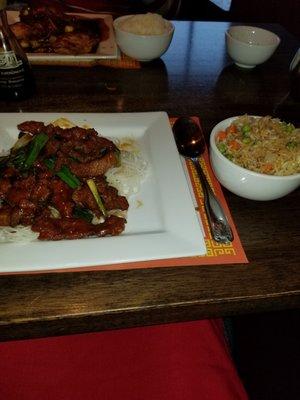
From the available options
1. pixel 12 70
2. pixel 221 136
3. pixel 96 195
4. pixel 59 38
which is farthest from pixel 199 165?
pixel 59 38

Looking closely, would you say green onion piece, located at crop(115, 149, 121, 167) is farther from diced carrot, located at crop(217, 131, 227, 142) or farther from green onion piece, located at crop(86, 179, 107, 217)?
diced carrot, located at crop(217, 131, 227, 142)

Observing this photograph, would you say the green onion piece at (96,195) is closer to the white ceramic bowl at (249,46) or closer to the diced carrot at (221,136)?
the diced carrot at (221,136)

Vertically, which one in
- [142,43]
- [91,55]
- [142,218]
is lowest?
[142,218]

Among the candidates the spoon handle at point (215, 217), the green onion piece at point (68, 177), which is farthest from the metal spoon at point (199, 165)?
the green onion piece at point (68, 177)

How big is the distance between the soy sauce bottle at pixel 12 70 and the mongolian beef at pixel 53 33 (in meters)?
0.47

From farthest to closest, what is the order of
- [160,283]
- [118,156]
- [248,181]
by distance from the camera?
[118,156], [248,181], [160,283]

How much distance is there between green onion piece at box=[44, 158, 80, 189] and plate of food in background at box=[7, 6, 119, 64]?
1069 millimetres

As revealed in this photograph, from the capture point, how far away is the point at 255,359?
1661mm

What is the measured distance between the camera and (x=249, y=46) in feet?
6.70

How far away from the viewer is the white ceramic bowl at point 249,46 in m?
2.05

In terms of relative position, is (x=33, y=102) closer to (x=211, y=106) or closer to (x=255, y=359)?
(x=211, y=106)

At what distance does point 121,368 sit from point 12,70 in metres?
1.40

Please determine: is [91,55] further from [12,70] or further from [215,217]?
[215,217]

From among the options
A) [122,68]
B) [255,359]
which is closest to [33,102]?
[122,68]
